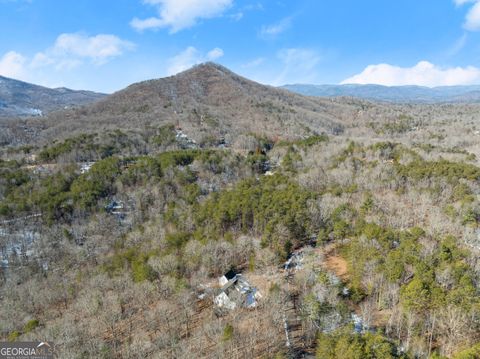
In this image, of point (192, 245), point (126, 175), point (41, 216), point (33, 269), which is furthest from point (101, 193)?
point (192, 245)

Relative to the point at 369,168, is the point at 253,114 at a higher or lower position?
higher

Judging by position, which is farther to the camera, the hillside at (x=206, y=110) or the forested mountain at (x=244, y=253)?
the hillside at (x=206, y=110)

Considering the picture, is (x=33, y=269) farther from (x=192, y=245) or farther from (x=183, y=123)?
(x=183, y=123)

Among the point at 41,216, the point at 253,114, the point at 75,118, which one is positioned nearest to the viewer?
the point at 41,216

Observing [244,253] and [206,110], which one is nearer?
[244,253]

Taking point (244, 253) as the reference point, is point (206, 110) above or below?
above

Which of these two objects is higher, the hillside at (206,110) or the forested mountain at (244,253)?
the hillside at (206,110)

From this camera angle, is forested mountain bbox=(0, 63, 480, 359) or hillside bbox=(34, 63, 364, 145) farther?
hillside bbox=(34, 63, 364, 145)

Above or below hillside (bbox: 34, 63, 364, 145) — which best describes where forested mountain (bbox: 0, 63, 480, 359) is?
below
